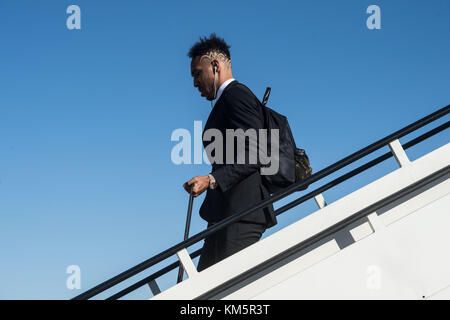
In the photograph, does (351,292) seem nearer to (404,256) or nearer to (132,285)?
(404,256)

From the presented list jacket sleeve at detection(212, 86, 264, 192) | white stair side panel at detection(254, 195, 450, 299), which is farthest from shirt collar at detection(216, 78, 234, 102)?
white stair side panel at detection(254, 195, 450, 299)

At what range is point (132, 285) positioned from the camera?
3119 millimetres

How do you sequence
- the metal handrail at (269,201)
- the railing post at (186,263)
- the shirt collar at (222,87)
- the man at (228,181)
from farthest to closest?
the shirt collar at (222,87) → the man at (228,181) → the railing post at (186,263) → the metal handrail at (269,201)

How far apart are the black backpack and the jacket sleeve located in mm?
96

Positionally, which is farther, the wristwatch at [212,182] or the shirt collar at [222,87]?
the shirt collar at [222,87]

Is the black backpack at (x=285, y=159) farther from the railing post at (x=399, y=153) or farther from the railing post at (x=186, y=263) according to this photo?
the railing post at (x=186, y=263)

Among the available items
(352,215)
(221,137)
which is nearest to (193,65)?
(221,137)

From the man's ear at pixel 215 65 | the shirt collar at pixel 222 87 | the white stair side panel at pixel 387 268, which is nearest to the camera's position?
the white stair side panel at pixel 387 268

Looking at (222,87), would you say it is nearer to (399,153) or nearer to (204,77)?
(204,77)

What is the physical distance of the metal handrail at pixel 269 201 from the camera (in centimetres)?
249

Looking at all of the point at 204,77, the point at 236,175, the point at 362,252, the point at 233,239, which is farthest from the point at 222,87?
the point at 362,252

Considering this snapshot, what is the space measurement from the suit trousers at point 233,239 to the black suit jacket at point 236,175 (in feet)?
0.18

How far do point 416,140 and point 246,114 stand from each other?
1.25 metres

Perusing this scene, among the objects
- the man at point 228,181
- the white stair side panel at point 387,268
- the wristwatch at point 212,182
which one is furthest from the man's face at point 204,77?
the white stair side panel at point 387,268
